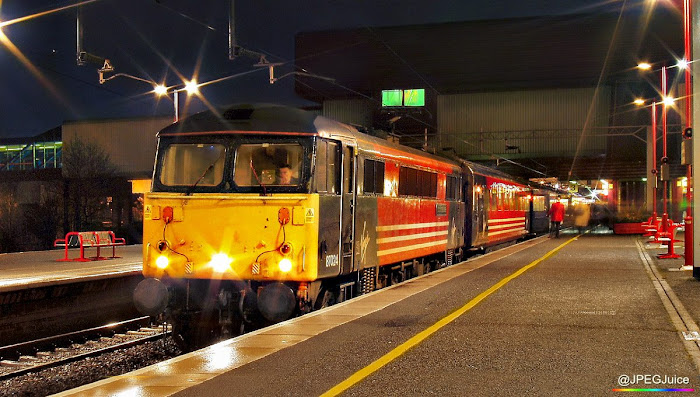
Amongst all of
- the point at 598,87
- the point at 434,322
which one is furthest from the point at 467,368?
the point at 598,87

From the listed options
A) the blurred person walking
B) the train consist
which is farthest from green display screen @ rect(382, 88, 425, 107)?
the train consist

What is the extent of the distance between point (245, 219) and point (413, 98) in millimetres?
45052

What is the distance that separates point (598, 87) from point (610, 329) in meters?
46.8

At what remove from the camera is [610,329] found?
34.1 ft

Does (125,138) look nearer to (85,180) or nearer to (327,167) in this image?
(85,180)

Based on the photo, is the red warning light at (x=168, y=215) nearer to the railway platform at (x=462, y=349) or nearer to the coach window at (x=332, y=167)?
the coach window at (x=332, y=167)

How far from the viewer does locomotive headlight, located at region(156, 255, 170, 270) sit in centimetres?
1206

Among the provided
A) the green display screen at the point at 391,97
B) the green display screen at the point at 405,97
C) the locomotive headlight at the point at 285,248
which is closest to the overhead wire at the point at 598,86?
the green display screen at the point at 405,97

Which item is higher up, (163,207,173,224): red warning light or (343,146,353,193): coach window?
(343,146,353,193): coach window

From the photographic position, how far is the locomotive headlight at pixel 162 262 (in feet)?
39.6

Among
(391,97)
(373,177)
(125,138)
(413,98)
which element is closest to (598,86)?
(413,98)

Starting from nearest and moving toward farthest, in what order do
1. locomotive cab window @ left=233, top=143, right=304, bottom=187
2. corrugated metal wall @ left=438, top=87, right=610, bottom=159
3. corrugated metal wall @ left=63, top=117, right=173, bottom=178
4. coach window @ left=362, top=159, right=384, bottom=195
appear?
locomotive cab window @ left=233, top=143, right=304, bottom=187 < coach window @ left=362, top=159, right=384, bottom=195 < corrugated metal wall @ left=438, top=87, right=610, bottom=159 < corrugated metal wall @ left=63, top=117, right=173, bottom=178

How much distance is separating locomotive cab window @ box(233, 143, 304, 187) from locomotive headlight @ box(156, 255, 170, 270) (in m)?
1.53

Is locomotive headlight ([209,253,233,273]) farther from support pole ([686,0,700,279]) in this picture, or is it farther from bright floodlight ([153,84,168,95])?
bright floodlight ([153,84,168,95])
